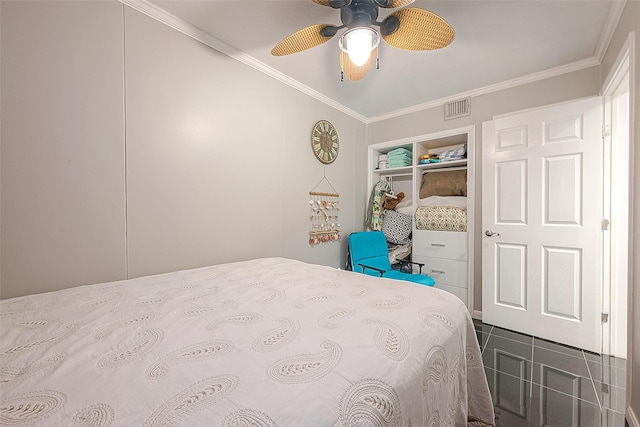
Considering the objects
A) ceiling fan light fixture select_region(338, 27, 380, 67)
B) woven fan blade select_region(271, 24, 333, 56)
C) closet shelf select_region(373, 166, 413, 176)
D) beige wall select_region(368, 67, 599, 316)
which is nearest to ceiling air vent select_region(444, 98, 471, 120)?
beige wall select_region(368, 67, 599, 316)

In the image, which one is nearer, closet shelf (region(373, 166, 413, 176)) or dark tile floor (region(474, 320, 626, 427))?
dark tile floor (region(474, 320, 626, 427))

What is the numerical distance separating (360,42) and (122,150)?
1550 millimetres

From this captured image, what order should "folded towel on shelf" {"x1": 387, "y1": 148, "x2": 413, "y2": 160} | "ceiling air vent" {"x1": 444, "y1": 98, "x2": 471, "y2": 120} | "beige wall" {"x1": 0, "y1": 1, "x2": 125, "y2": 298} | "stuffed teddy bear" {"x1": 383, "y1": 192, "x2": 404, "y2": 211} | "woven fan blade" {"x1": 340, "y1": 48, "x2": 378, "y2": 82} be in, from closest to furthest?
"beige wall" {"x1": 0, "y1": 1, "x2": 125, "y2": 298} → "woven fan blade" {"x1": 340, "y1": 48, "x2": 378, "y2": 82} → "ceiling air vent" {"x1": 444, "y1": 98, "x2": 471, "y2": 120} → "folded towel on shelf" {"x1": 387, "y1": 148, "x2": 413, "y2": 160} → "stuffed teddy bear" {"x1": 383, "y1": 192, "x2": 404, "y2": 211}

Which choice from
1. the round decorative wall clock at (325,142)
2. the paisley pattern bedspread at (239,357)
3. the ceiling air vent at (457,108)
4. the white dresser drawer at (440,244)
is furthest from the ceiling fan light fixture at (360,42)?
the white dresser drawer at (440,244)

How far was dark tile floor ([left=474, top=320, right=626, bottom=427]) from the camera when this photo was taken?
137 centimetres

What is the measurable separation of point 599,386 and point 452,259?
1.36 metres

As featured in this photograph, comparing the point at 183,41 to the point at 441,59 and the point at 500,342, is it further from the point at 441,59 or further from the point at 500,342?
the point at 500,342

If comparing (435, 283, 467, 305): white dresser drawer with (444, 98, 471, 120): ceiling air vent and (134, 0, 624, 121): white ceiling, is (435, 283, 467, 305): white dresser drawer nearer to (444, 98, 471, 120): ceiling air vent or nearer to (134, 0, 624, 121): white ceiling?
(444, 98, 471, 120): ceiling air vent

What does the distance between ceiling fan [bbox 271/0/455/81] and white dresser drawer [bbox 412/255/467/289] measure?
2163 millimetres

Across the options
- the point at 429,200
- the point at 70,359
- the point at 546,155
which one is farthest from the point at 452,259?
the point at 70,359

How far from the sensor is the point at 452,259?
279 centimetres

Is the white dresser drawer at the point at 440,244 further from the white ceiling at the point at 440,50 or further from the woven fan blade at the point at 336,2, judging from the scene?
the woven fan blade at the point at 336,2

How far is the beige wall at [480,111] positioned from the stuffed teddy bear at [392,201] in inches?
30.4

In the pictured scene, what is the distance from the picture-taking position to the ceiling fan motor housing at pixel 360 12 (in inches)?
55.0
